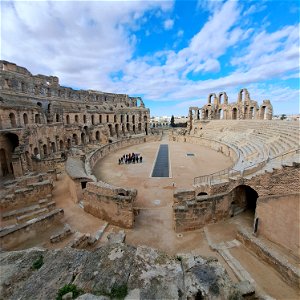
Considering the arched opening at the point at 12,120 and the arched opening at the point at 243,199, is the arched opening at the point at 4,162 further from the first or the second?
the arched opening at the point at 243,199

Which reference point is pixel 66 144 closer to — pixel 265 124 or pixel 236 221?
pixel 236 221

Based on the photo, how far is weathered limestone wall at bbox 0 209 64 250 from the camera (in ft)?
22.1

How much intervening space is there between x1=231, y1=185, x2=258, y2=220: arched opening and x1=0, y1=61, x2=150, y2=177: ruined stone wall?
14.8m

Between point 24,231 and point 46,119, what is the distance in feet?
69.6

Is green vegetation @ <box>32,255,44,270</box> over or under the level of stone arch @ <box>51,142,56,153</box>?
over

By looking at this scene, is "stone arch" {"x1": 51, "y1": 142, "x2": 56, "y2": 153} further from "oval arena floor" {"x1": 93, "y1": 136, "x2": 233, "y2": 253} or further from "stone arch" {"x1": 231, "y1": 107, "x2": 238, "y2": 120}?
"stone arch" {"x1": 231, "y1": 107, "x2": 238, "y2": 120}

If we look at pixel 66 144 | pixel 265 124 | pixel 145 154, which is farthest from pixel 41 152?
pixel 265 124

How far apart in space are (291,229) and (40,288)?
7843 millimetres

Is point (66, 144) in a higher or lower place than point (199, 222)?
higher

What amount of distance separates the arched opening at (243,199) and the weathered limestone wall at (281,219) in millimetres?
1986

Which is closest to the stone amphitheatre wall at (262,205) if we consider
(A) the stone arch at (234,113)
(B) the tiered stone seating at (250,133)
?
(B) the tiered stone seating at (250,133)

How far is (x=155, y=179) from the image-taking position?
46.1 ft

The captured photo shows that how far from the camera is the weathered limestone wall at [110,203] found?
8.34 m

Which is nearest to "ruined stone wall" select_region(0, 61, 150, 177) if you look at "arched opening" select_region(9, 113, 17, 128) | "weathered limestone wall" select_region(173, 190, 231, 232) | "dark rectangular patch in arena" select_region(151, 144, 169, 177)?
"arched opening" select_region(9, 113, 17, 128)
